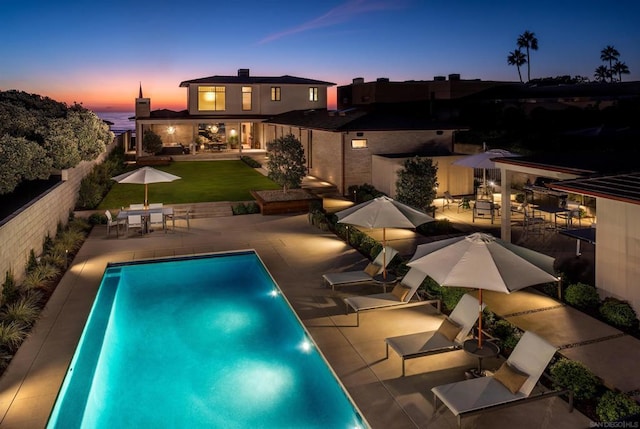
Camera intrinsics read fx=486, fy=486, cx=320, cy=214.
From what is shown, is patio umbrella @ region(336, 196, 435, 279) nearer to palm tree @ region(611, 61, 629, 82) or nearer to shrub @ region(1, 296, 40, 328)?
shrub @ region(1, 296, 40, 328)

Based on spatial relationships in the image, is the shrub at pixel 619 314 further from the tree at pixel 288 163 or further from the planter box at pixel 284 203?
the tree at pixel 288 163

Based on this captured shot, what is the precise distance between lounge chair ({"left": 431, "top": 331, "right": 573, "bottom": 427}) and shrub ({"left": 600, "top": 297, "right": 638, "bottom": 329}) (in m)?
3.31

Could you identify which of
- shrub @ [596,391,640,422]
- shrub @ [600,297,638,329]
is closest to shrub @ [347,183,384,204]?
shrub @ [600,297,638,329]

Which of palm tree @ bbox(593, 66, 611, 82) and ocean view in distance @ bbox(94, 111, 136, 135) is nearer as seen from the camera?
ocean view in distance @ bbox(94, 111, 136, 135)

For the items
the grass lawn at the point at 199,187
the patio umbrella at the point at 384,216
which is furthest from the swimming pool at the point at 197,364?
the grass lawn at the point at 199,187

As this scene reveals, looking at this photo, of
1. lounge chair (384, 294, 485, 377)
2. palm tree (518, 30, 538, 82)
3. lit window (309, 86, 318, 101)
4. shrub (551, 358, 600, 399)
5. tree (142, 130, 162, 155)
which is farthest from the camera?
palm tree (518, 30, 538, 82)

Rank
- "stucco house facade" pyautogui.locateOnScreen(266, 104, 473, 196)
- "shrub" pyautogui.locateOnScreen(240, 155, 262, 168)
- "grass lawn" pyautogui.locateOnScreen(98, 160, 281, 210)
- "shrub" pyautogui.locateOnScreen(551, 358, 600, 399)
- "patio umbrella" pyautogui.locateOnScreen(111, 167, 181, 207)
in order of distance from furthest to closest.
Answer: "shrub" pyautogui.locateOnScreen(240, 155, 262, 168) < "stucco house facade" pyautogui.locateOnScreen(266, 104, 473, 196) < "grass lawn" pyautogui.locateOnScreen(98, 160, 281, 210) < "patio umbrella" pyautogui.locateOnScreen(111, 167, 181, 207) < "shrub" pyautogui.locateOnScreen(551, 358, 600, 399)

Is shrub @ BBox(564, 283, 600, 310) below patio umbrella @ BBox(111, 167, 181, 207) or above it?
below

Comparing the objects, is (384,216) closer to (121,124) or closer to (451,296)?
(451,296)

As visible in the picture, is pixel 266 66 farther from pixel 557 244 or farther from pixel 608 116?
pixel 557 244

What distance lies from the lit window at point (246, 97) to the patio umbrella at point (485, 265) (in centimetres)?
3784

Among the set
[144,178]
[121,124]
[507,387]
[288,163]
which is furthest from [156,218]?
[121,124]

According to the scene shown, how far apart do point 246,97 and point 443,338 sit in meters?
38.4

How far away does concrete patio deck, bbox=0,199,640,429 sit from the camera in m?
6.51
